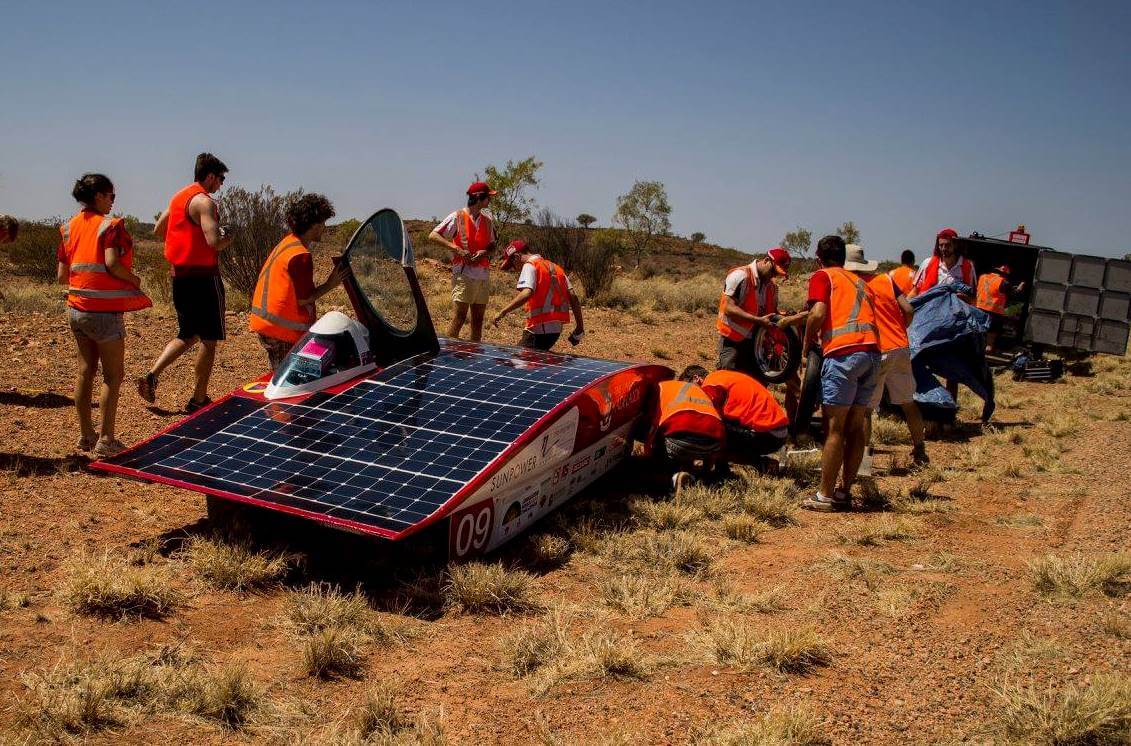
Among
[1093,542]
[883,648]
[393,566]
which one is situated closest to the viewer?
[883,648]

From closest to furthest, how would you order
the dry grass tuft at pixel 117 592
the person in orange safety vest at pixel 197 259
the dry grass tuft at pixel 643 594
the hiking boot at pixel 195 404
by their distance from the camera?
the dry grass tuft at pixel 117 592 → the dry grass tuft at pixel 643 594 → the person in orange safety vest at pixel 197 259 → the hiking boot at pixel 195 404

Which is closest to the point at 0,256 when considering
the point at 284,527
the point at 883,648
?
the point at 284,527

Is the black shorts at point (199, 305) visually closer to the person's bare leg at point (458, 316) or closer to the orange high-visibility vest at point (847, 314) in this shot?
the person's bare leg at point (458, 316)

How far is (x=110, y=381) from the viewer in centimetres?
697

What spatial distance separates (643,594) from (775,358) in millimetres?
4491

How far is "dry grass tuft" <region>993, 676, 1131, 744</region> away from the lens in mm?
3561

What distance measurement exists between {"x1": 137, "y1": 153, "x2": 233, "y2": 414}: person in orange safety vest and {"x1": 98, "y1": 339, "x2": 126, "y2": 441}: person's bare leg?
2.78 ft

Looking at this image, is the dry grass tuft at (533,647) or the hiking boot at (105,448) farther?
the hiking boot at (105,448)

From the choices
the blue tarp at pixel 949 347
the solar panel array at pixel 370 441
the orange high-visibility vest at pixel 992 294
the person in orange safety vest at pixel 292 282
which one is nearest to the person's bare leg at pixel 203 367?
the person in orange safety vest at pixel 292 282

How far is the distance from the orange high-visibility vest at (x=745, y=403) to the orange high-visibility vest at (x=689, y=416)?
1.34 ft

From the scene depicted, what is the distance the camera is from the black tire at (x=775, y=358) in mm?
8953

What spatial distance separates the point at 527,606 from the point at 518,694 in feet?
3.38

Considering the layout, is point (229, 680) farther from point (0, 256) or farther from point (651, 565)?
point (0, 256)

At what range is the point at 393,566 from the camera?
566cm
